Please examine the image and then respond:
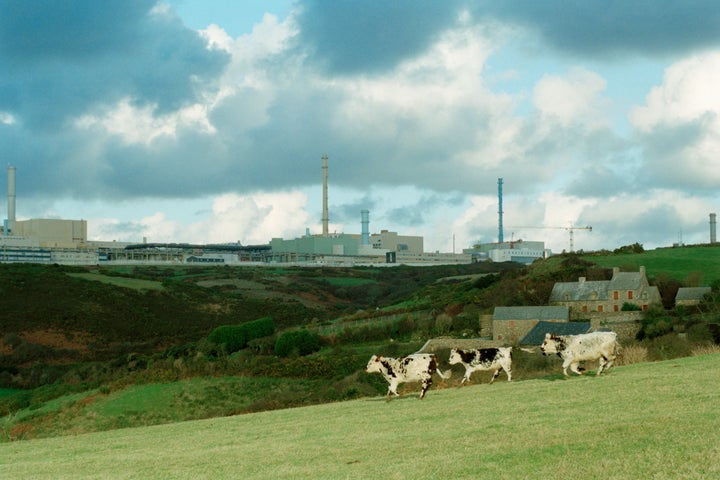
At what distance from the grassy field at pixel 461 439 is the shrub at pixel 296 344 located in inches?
Answer: 2161

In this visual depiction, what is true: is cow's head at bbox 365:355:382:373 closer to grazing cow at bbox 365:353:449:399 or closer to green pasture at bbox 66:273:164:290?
grazing cow at bbox 365:353:449:399

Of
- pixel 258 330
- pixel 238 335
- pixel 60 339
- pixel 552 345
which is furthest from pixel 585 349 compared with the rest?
pixel 60 339

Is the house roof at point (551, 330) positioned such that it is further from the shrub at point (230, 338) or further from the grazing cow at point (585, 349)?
the grazing cow at point (585, 349)

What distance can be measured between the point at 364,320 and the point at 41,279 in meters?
68.6

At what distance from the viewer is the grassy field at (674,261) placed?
102 metres

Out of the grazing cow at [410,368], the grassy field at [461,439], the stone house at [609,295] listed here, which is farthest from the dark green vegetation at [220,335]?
the grassy field at [461,439]

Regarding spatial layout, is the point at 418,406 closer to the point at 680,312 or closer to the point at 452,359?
the point at 452,359

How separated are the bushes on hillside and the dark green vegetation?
155 mm

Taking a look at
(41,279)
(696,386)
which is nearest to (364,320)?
(41,279)

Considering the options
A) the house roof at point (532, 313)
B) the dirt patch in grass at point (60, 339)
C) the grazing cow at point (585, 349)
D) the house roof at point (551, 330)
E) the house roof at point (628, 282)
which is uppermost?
the house roof at point (628, 282)

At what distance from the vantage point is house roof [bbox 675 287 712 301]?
85.3 meters

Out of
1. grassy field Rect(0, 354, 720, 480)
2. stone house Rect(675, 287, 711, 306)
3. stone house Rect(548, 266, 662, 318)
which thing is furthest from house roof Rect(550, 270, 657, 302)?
grassy field Rect(0, 354, 720, 480)

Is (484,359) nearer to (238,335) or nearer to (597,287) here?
(597,287)

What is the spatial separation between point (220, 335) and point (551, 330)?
38623mm
